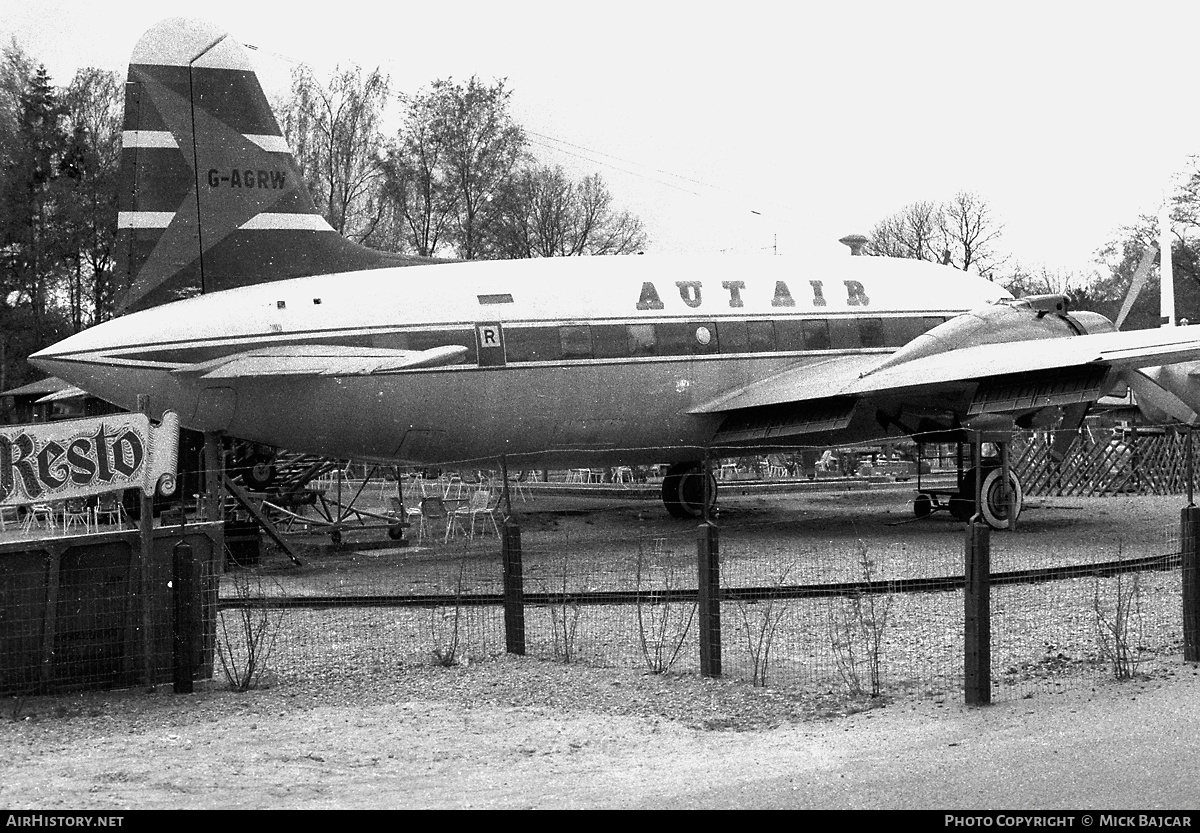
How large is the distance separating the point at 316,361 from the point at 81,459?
700 centimetres

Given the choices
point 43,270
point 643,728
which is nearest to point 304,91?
point 43,270

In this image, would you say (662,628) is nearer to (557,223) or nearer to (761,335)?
(761,335)

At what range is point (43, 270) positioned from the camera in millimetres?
43156

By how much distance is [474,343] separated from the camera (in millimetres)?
18688

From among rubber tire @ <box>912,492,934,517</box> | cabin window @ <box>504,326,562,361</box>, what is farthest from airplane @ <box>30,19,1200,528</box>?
rubber tire @ <box>912,492,934,517</box>

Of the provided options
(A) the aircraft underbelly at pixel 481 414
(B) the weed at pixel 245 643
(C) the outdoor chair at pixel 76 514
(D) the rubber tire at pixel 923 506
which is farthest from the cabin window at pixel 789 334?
(C) the outdoor chair at pixel 76 514

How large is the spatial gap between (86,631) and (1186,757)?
25.6 ft

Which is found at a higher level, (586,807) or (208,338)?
(208,338)

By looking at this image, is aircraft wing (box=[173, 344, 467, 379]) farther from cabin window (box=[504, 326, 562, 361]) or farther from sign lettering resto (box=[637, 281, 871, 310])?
sign lettering resto (box=[637, 281, 871, 310])

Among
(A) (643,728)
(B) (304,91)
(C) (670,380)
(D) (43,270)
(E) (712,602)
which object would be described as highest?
(B) (304,91)

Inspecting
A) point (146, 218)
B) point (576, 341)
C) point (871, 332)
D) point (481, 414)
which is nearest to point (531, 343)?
point (576, 341)

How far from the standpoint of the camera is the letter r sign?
61.5 feet
